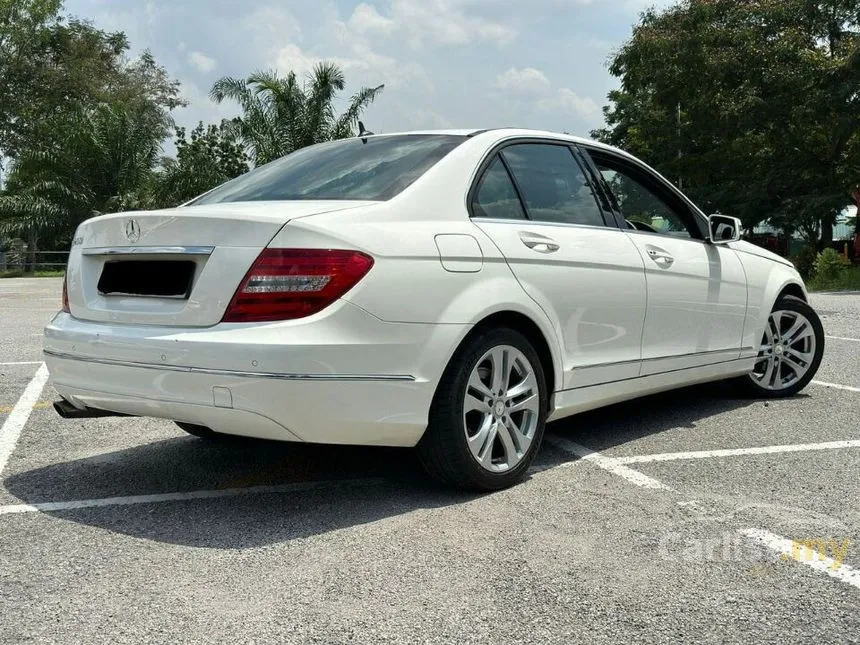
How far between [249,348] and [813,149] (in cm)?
3078

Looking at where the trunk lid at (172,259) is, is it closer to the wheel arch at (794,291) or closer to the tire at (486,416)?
the tire at (486,416)

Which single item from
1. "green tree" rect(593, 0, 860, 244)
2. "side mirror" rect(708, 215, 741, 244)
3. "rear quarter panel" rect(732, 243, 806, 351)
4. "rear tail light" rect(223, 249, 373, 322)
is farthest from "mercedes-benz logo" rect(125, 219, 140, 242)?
"green tree" rect(593, 0, 860, 244)

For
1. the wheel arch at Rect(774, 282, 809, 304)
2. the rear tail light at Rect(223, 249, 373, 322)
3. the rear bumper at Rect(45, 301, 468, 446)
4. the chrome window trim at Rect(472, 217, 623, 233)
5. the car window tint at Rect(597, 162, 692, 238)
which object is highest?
the car window tint at Rect(597, 162, 692, 238)

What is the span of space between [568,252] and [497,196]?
1.46ft

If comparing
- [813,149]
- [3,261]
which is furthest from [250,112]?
[813,149]

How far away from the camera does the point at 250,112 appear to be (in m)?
27.7

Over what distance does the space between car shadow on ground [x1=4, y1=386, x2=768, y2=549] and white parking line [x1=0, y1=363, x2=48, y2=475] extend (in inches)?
18.8

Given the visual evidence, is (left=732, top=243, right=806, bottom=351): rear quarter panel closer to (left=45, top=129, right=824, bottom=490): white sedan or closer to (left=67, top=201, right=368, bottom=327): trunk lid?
(left=45, top=129, right=824, bottom=490): white sedan

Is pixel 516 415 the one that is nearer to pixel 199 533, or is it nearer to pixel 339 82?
pixel 199 533

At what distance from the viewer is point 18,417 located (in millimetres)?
5586

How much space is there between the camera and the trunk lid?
3.47m

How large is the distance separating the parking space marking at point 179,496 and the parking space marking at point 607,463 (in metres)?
1.08

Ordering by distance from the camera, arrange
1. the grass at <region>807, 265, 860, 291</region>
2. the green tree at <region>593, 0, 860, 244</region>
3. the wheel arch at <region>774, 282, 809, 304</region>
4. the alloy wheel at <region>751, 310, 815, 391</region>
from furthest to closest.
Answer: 1. the green tree at <region>593, 0, 860, 244</region>
2. the grass at <region>807, 265, 860, 291</region>
3. the wheel arch at <region>774, 282, 809, 304</region>
4. the alloy wheel at <region>751, 310, 815, 391</region>

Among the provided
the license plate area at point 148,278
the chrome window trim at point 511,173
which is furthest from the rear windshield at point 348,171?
the license plate area at point 148,278
